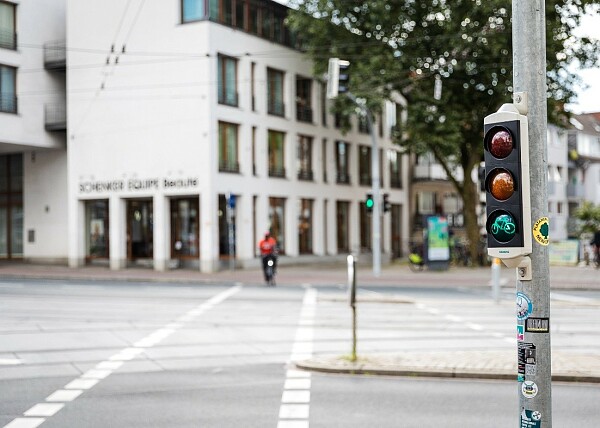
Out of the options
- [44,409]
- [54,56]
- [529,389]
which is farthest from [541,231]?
[54,56]

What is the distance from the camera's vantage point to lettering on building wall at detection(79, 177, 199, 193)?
38.3 metres

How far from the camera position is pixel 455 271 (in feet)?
128

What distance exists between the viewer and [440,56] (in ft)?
124

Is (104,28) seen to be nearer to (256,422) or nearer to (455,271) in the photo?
(455,271)

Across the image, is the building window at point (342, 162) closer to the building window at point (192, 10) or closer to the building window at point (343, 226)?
the building window at point (343, 226)

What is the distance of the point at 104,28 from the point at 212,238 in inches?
440

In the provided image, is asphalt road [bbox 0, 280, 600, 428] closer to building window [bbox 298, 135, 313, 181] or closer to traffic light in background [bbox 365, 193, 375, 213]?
traffic light in background [bbox 365, 193, 375, 213]

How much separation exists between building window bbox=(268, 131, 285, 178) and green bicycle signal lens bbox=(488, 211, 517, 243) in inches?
1445

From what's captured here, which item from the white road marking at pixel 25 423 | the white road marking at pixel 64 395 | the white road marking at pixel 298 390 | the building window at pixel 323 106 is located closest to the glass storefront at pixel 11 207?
the building window at pixel 323 106

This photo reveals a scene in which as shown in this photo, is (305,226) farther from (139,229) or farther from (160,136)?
(160,136)

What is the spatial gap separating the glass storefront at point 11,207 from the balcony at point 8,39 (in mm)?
6599

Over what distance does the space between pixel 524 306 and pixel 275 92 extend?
37992 mm

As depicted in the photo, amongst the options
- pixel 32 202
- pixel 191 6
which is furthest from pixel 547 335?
pixel 32 202

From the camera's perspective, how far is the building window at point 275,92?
42.7 metres
